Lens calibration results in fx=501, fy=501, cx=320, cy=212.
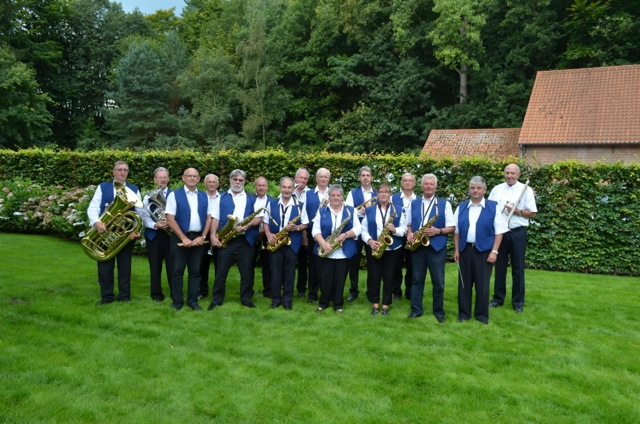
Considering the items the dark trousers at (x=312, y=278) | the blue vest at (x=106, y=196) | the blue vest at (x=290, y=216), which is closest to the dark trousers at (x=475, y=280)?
the dark trousers at (x=312, y=278)

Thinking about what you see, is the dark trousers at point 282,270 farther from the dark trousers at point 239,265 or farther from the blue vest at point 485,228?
the blue vest at point 485,228

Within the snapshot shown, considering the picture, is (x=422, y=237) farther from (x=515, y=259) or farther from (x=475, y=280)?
(x=515, y=259)

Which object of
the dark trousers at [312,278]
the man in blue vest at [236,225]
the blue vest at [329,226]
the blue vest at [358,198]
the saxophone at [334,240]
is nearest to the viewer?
the saxophone at [334,240]

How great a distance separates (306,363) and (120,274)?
328 cm

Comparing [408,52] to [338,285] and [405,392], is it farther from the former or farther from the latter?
[405,392]

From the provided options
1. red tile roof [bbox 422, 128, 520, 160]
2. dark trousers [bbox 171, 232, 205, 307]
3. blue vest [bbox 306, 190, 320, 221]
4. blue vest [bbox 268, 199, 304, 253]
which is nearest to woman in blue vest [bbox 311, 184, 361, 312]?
blue vest [bbox 268, 199, 304, 253]

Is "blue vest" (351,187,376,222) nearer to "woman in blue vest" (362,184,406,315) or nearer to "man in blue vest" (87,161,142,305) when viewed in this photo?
"woman in blue vest" (362,184,406,315)

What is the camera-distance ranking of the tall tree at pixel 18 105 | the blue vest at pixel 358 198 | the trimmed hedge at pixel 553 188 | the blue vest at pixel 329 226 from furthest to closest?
the tall tree at pixel 18 105 → the trimmed hedge at pixel 553 188 → the blue vest at pixel 358 198 → the blue vest at pixel 329 226

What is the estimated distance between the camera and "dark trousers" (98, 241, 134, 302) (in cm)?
675

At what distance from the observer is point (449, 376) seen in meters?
4.73

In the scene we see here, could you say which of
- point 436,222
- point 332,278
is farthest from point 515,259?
point 332,278

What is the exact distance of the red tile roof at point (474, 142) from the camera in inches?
968

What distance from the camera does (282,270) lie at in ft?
22.9

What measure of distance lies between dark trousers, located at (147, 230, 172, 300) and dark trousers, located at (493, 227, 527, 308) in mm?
4607
